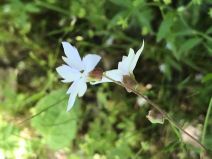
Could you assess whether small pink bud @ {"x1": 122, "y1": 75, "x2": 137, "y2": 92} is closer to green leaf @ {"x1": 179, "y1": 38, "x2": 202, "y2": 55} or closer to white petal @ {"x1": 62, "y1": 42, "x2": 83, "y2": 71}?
white petal @ {"x1": 62, "y1": 42, "x2": 83, "y2": 71}

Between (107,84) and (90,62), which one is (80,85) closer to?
(90,62)

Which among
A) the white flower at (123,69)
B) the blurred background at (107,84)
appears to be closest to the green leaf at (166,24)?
the blurred background at (107,84)

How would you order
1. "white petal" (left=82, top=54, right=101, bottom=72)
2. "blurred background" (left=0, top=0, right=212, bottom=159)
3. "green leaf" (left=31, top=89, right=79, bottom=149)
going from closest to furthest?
"white petal" (left=82, top=54, right=101, bottom=72)
"blurred background" (left=0, top=0, right=212, bottom=159)
"green leaf" (left=31, top=89, right=79, bottom=149)

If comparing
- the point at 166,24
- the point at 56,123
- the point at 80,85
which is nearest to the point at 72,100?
the point at 80,85

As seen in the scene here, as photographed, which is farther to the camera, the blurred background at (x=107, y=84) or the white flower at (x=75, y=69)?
the blurred background at (x=107, y=84)

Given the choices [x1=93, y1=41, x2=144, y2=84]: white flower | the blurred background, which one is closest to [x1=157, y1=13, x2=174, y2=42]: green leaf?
the blurred background

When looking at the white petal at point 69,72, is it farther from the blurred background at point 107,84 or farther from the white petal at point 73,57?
the blurred background at point 107,84
